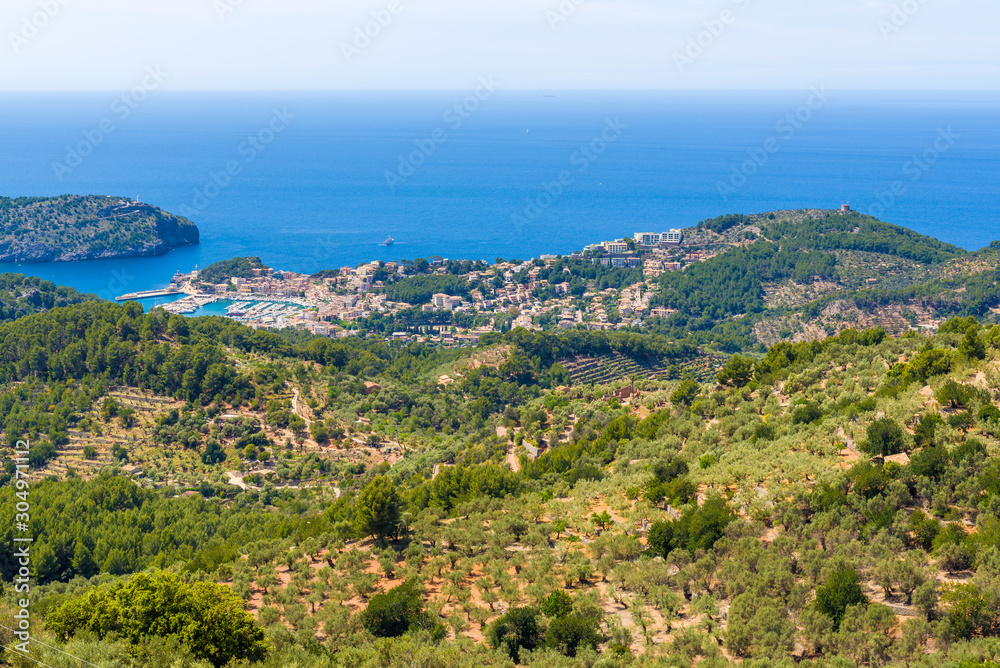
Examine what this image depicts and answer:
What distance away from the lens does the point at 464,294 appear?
69.9m

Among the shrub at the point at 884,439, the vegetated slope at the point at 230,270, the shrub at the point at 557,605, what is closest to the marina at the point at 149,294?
the vegetated slope at the point at 230,270

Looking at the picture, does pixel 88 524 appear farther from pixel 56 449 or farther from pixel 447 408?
pixel 447 408

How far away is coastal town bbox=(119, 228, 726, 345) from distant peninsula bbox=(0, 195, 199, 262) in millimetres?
15799

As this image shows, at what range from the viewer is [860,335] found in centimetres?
2705

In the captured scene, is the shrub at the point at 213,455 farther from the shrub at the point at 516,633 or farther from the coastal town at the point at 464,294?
the coastal town at the point at 464,294

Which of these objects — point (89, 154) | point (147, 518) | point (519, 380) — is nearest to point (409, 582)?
point (147, 518)

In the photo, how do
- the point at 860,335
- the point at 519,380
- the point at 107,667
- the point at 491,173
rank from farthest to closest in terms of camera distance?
the point at 491,173
the point at 519,380
the point at 860,335
the point at 107,667

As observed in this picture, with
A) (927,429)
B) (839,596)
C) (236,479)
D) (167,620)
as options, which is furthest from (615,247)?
(167,620)

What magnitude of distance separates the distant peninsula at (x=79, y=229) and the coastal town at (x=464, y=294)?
15799mm

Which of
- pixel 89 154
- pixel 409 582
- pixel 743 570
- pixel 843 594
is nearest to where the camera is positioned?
pixel 843 594

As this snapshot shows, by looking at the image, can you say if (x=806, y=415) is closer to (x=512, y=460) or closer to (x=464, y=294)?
(x=512, y=460)

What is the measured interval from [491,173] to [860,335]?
12866 cm

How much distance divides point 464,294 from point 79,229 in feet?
167

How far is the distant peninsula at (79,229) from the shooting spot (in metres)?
85.6
